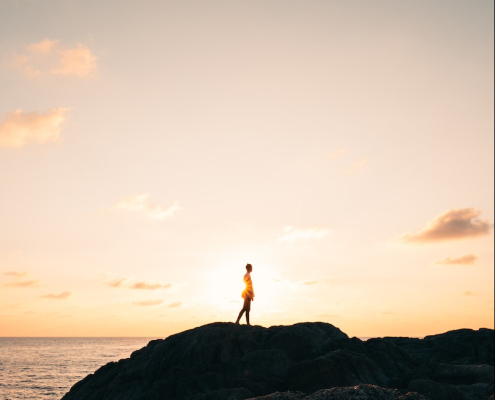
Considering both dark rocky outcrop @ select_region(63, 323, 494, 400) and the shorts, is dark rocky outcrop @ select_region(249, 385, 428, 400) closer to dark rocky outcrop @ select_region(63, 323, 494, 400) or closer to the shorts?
dark rocky outcrop @ select_region(63, 323, 494, 400)

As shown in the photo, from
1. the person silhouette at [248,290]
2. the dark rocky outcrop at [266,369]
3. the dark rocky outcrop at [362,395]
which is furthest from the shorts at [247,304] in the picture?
the dark rocky outcrop at [362,395]

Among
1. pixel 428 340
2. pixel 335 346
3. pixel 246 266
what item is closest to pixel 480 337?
pixel 428 340

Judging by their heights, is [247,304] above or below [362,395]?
above

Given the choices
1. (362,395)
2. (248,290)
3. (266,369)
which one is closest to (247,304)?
(248,290)

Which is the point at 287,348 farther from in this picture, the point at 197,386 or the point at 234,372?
the point at 197,386

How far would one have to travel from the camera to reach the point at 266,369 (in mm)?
25750

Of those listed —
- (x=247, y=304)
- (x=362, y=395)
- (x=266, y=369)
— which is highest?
(x=247, y=304)

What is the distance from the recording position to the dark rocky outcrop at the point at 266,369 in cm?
2391

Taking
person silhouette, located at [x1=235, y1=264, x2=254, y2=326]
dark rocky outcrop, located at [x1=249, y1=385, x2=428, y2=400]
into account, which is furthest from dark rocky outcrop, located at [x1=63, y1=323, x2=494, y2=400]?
dark rocky outcrop, located at [x1=249, y1=385, x2=428, y2=400]

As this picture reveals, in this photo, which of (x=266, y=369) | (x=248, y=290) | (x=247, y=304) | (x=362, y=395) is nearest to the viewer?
(x=362, y=395)

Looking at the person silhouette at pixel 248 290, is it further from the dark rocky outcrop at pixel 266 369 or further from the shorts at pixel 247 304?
the dark rocky outcrop at pixel 266 369

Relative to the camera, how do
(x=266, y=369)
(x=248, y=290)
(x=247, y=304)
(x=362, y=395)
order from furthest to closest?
(x=247, y=304), (x=248, y=290), (x=266, y=369), (x=362, y=395)

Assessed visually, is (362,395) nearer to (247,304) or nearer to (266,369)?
(266,369)

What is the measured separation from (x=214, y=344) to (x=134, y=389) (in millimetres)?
5038
